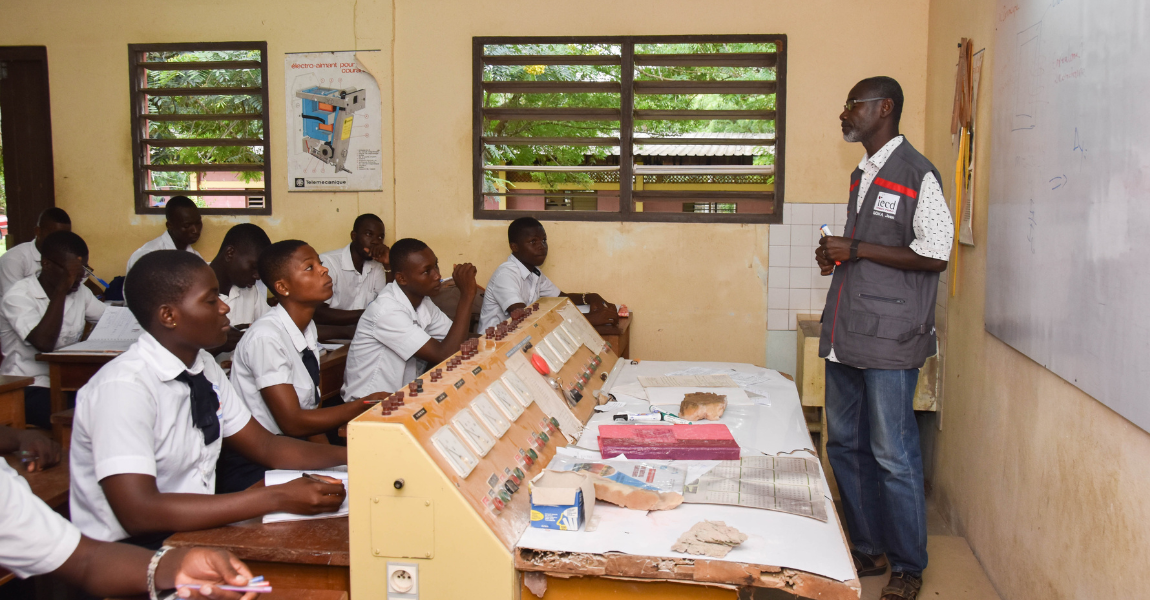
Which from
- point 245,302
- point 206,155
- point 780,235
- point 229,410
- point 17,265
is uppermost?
point 206,155

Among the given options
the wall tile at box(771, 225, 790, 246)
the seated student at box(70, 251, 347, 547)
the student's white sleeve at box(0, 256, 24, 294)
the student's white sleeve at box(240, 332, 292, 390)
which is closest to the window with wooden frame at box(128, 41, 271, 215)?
the student's white sleeve at box(0, 256, 24, 294)

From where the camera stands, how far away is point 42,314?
403 cm

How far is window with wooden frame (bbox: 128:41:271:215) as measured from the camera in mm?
5508

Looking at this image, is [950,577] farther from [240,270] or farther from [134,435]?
[240,270]

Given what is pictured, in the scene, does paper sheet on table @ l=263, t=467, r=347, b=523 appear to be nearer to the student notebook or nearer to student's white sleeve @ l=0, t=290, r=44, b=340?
the student notebook

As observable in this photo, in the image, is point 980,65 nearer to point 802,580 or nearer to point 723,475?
point 723,475

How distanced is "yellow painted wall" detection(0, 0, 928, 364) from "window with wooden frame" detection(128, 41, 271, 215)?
0.09 metres

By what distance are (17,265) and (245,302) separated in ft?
6.13

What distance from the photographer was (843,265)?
307 cm

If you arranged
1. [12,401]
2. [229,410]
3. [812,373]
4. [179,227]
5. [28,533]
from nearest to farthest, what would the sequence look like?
1. [28,533]
2. [229,410]
3. [12,401]
4. [812,373]
5. [179,227]

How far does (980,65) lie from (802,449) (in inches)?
84.6

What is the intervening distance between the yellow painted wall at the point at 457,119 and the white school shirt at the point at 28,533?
379 cm

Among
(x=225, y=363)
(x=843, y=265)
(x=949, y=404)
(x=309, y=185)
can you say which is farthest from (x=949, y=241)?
(x=309, y=185)

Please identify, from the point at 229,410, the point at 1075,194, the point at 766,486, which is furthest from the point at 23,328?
the point at 1075,194
